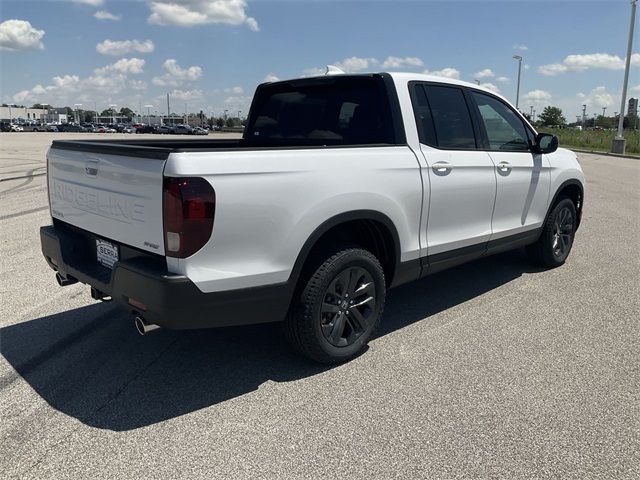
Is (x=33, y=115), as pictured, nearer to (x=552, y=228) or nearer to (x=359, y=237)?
(x=552, y=228)

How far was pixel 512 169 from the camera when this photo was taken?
15.9ft

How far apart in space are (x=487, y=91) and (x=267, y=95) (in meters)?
1.99

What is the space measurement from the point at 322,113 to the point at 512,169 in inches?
71.8

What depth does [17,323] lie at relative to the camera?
13.9ft

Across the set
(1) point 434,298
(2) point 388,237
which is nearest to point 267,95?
(2) point 388,237

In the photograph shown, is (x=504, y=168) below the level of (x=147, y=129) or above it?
below

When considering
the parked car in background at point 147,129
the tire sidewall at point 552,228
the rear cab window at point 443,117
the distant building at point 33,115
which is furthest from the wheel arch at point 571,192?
the distant building at point 33,115

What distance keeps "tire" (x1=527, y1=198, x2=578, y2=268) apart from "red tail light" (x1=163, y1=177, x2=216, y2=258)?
4176mm

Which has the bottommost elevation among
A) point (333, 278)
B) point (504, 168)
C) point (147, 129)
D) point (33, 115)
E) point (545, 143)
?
point (333, 278)

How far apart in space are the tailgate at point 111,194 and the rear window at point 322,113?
172 centimetres

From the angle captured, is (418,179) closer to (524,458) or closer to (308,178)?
(308,178)

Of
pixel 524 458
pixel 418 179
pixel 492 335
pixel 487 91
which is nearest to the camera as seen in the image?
pixel 524 458

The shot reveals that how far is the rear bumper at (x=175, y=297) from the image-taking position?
8.98 ft

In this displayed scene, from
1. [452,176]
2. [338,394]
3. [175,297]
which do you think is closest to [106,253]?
[175,297]
